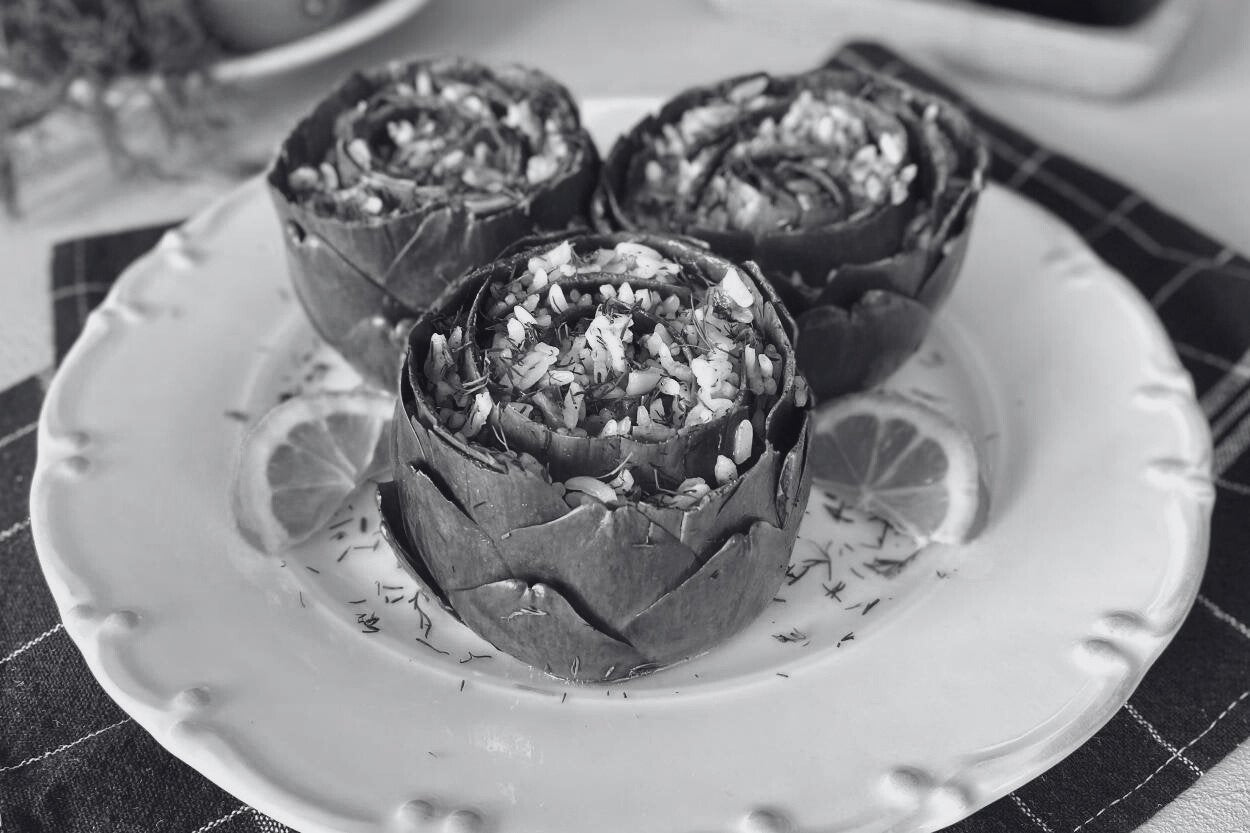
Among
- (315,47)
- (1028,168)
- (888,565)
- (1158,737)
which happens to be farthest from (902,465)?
(315,47)

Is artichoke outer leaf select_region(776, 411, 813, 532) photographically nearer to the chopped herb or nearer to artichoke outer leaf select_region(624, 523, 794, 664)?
artichoke outer leaf select_region(624, 523, 794, 664)

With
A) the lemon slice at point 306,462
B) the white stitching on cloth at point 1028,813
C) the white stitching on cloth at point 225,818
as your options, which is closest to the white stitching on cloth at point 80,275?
the lemon slice at point 306,462

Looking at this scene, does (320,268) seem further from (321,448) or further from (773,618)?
(773,618)

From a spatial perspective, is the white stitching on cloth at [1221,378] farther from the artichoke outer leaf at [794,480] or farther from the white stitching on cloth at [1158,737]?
the artichoke outer leaf at [794,480]

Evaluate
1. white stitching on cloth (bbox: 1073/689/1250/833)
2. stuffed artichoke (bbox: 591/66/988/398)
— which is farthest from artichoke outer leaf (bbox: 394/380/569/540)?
white stitching on cloth (bbox: 1073/689/1250/833)

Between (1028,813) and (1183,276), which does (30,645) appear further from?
(1183,276)

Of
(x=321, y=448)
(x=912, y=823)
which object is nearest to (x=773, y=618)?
(x=912, y=823)
